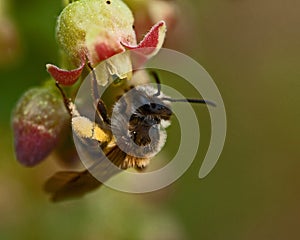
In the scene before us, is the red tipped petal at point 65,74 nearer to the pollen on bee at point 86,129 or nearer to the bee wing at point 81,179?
the pollen on bee at point 86,129

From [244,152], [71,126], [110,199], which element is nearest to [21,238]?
[110,199]

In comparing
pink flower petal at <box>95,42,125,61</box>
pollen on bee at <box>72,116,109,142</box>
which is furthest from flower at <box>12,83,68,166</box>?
pink flower petal at <box>95,42,125,61</box>

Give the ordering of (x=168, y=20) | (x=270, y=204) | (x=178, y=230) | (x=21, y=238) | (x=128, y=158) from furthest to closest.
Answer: (x=270, y=204)
(x=178, y=230)
(x=21, y=238)
(x=168, y=20)
(x=128, y=158)

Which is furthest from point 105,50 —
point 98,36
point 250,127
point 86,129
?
point 250,127

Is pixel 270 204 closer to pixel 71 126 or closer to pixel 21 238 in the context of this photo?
pixel 21 238

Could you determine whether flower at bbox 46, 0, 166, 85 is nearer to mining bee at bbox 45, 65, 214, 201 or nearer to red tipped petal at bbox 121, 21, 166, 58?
red tipped petal at bbox 121, 21, 166, 58

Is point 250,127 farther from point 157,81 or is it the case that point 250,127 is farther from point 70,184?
point 70,184

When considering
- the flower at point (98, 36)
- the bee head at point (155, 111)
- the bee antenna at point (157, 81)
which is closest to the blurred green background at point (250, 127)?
the bee antenna at point (157, 81)
